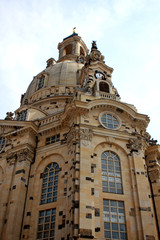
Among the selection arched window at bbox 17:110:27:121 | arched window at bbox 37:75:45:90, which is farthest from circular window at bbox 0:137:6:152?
arched window at bbox 37:75:45:90

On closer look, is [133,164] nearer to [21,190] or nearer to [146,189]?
[146,189]

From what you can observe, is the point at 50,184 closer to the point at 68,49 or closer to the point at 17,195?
the point at 17,195

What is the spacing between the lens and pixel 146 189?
23188 mm

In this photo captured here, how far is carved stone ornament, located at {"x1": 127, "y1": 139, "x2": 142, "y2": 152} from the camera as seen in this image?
2567cm

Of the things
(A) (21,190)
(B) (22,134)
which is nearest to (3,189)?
(A) (21,190)

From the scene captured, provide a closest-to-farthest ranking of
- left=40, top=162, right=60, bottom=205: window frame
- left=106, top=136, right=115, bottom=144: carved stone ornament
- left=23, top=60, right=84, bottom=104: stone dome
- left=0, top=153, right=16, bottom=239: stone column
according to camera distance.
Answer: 1. left=0, top=153, right=16, bottom=239: stone column
2. left=40, top=162, right=60, bottom=205: window frame
3. left=106, top=136, right=115, bottom=144: carved stone ornament
4. left=23, top=60, right=84, bottom=104: stone dome

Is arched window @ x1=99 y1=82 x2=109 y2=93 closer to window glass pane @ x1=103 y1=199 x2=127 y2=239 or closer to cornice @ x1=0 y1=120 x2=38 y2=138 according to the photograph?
cornice @ x1=0 y1=120 x2=38 y2=138

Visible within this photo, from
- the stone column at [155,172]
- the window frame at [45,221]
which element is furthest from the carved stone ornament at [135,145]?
the window frame at [45,221]

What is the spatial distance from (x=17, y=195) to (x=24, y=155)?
13.8ft

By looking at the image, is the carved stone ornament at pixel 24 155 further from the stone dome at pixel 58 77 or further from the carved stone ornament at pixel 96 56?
the stone dome at pixel 58 77

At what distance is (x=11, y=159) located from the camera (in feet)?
89.8

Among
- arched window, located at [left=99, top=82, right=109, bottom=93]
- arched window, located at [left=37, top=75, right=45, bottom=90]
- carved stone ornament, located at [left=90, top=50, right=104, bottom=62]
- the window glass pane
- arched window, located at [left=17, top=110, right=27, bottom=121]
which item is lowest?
the window glass pane

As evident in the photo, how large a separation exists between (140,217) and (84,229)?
5054 millimetres

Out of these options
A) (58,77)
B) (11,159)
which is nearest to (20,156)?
(11,159)
